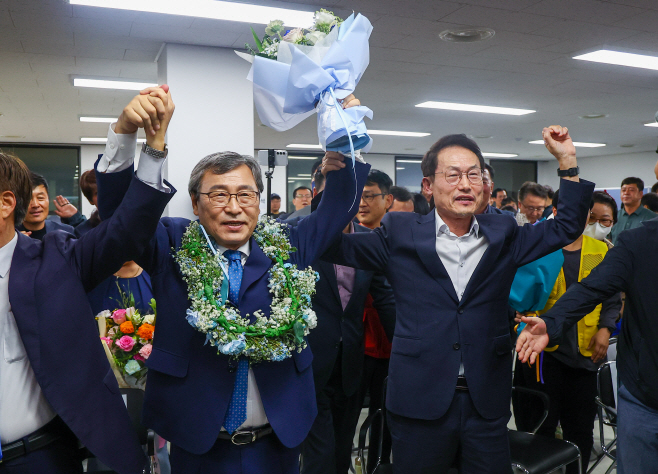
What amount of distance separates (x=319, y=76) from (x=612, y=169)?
17.3 m

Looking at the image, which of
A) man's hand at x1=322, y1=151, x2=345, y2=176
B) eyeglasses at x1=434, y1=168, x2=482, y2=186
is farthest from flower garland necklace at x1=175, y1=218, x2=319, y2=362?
eyeglasses at x1=434, y1=168, x2=482, y2=186

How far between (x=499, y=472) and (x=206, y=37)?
5074 millimetres

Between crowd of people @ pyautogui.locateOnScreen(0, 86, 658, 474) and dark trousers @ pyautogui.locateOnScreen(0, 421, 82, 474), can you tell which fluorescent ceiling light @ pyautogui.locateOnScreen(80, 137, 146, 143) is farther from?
dark trousers @ pyautogui.locateOnScreen(0, 421, 82, 474)

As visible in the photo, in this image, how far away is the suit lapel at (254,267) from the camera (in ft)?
5.52

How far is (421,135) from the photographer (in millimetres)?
Answer: 12352

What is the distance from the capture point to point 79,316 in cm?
146

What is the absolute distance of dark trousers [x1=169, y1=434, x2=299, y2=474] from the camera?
1609 mm

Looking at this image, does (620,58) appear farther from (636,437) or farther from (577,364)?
(636,437)

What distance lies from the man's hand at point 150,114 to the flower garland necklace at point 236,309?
1.24 ft

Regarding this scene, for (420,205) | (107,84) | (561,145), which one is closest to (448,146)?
(561,145)

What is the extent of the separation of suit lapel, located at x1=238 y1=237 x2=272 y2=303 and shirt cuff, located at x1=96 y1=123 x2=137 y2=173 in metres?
0.48

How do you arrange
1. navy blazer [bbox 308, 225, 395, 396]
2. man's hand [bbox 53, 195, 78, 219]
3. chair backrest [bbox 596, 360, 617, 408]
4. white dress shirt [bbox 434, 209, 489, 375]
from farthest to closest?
man's hand [bbox 53, 195, 78, 219], chair backrest [bbox 596, 360, 617, 408], navy blazer [bbox 308, 225, 395, 396], white dress shirt [bbox 434, 209, 489, 375]

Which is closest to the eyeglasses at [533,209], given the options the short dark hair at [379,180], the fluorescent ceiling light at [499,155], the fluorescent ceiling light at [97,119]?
the short dark hair at [379,180]

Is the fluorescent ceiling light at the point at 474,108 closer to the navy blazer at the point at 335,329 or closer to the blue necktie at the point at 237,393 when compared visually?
the navy blazer at the point at 335,329
